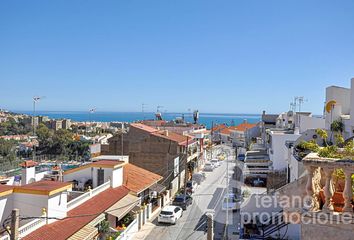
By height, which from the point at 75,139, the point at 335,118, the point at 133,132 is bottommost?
the point at 75,139

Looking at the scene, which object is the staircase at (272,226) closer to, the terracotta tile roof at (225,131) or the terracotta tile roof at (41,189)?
the terracotta tile roof at (41,189)

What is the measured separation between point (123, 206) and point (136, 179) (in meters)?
5.44

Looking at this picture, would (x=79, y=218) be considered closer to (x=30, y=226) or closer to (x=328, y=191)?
(x=30, y=226)

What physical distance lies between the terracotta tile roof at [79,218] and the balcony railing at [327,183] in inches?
379

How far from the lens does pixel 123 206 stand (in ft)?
57.2

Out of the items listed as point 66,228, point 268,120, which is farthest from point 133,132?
point 268,120

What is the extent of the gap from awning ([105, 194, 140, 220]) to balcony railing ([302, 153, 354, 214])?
12.4 m

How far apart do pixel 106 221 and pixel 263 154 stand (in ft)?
71.9

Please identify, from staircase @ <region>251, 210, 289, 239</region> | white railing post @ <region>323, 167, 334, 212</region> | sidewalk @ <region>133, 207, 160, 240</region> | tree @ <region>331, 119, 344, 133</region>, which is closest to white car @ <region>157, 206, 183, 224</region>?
sidewalk @ <region>133, 207, 160, 240</region>

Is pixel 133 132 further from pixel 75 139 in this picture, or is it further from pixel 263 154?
pixel 75 139

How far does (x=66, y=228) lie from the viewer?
12789mm

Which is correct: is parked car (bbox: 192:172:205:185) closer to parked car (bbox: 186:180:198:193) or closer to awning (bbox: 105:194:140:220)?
parked car (bbox: 186:180:198:193)

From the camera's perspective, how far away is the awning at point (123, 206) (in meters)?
16.2

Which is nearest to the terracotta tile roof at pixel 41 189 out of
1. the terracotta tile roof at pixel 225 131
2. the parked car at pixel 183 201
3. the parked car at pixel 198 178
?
the parked car at pixel 183 201
